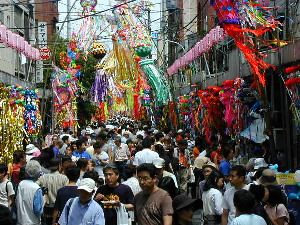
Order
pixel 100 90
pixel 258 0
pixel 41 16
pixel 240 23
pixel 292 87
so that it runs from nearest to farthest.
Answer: pixel 292 87 → pixel 240 23 → pixel 258 0 → pixel 100 90 → pixel 41 16

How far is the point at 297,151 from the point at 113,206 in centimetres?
818

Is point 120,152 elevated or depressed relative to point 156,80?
depressed

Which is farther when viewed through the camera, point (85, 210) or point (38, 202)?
point (38, 202)

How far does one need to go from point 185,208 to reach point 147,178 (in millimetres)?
954

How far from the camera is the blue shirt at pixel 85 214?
6.71 meters

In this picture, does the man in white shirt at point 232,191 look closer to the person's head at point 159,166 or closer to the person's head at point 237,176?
the person's head at point 237,176

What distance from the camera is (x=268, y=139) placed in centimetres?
1376

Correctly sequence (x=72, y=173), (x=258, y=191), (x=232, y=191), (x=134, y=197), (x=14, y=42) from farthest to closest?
1. (x=14, y=42)
2. (x=72, y=173)
3. (x=232, y=191)
4. (x=258, y=191)
5. (x=134, y=197)

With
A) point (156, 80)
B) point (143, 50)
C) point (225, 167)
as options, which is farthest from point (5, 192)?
point (143, 50)

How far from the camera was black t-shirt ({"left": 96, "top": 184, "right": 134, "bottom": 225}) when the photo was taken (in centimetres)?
726

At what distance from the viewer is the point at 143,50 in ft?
91.8

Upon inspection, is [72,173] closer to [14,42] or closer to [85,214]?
[85,214]

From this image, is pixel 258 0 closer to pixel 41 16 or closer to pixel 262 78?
pixel 262 78

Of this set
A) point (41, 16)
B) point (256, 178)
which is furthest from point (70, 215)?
point (41, 16)
